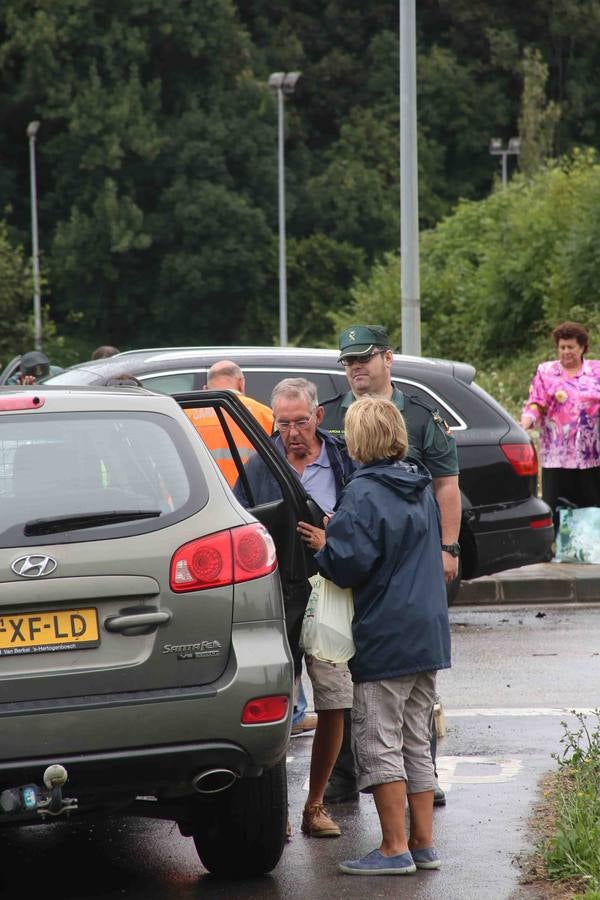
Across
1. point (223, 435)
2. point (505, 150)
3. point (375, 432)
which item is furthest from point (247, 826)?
point (505, 150)

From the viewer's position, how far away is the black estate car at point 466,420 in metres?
10.1

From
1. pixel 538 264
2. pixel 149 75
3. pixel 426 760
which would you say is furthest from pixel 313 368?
pixel 149 75

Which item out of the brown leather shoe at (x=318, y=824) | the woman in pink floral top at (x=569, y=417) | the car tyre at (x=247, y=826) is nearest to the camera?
the car tyre at (x=247, y=826)

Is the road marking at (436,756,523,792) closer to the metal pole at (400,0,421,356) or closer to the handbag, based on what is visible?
the handbag

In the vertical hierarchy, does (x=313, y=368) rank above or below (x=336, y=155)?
below

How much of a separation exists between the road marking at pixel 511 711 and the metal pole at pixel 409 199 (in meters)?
7.23

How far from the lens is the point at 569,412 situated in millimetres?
12109

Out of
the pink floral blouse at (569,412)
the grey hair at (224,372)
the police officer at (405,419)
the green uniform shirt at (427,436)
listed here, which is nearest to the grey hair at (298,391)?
the police officer at (405,419)

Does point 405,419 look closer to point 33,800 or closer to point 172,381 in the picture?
point 33,800

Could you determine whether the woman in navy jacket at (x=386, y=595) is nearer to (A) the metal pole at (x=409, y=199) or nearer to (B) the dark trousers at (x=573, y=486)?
(B) the dark trousers at (x=573, y=486)

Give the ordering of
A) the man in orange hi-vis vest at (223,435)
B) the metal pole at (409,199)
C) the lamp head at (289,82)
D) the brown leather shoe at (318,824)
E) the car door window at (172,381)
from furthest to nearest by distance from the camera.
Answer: the lamp head at (289,82) → the metal pole at (409,199) → the car door window at (172,381) → the man in orange hi-vis vest at (223,435) → the brown leather shoe at (318,824)

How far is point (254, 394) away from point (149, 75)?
55.2 m

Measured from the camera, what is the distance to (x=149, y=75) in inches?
2491

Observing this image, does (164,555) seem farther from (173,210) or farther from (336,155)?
(336,155)
